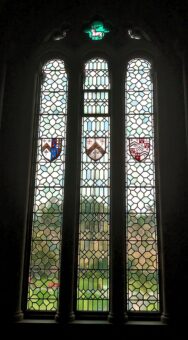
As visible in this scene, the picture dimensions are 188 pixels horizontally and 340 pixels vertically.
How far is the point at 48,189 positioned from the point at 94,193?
59cm

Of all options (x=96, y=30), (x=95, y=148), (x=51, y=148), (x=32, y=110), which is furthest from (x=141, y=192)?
(x=96, y=30)

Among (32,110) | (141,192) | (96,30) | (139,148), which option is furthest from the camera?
(96,30)

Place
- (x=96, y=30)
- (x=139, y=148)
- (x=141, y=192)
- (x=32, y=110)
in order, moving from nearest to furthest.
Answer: (x=141, y=192)
(x=139, y=148)
(x=32, y=110)
(x=96, y=30)

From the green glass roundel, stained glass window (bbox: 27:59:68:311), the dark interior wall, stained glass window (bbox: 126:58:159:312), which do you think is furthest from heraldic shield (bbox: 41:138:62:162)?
the green glass roundel

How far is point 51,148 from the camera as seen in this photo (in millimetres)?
5316

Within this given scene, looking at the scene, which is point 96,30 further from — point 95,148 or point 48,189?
point 48,189

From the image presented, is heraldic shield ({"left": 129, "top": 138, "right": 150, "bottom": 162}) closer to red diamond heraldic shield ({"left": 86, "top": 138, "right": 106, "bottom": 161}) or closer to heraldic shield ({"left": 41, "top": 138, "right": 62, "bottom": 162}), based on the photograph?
red diamond heraldic shield ({"left": 86, "top": 138, "right": 106, "bottom": 161})

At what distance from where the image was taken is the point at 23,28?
5570 millimetres

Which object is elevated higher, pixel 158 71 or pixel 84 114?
pixel 158 71

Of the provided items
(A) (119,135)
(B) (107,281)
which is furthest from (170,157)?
(B) (107,281)

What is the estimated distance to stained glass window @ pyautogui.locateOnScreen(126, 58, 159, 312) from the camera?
187 inches

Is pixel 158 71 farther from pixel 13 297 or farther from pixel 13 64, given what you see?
pixel 13 297

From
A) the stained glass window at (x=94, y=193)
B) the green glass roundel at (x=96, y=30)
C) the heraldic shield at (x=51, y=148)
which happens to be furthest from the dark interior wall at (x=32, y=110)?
the stained glass window at (x=94, y=193)

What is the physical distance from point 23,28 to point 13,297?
3512mm
